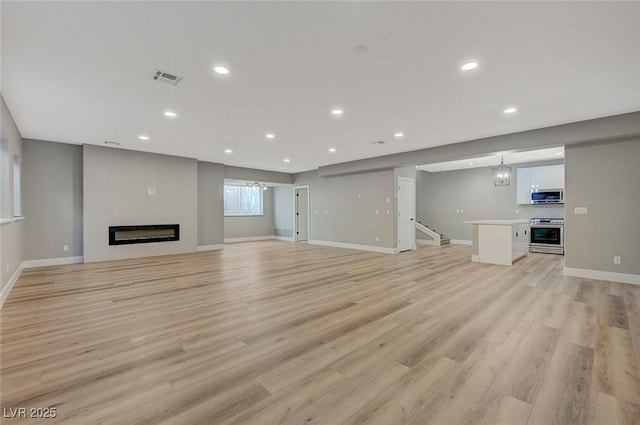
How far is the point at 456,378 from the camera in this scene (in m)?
2.02

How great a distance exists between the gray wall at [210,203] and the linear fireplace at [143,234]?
0.92 m

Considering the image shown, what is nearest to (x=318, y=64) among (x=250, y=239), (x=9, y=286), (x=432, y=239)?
(x=9, y=286)

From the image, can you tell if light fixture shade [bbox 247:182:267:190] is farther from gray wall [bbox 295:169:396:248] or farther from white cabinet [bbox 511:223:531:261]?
white cabinet [bbox 511:223:531:261]

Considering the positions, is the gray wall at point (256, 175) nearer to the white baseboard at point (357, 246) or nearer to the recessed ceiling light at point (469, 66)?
the white baseboard at point (357, 246)

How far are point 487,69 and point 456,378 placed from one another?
9.79 ft

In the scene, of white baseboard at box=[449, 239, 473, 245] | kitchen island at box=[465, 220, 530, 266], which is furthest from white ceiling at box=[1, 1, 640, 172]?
white baseboard at box=[449, 239, 473, 245]

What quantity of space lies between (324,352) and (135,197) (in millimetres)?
6836

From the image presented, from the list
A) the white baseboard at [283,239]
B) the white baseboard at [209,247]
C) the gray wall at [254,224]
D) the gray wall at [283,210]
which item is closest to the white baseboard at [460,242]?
the white baseboard at [283,239]

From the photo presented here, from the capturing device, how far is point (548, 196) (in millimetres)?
8203

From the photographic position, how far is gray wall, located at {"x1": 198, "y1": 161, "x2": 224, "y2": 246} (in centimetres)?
855

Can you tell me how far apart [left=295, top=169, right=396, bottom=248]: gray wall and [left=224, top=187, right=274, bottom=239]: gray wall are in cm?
210

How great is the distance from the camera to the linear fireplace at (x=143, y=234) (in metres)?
6.77

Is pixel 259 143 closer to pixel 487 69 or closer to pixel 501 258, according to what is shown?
pixel 487 69

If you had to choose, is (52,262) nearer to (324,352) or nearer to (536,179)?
(324,352)
